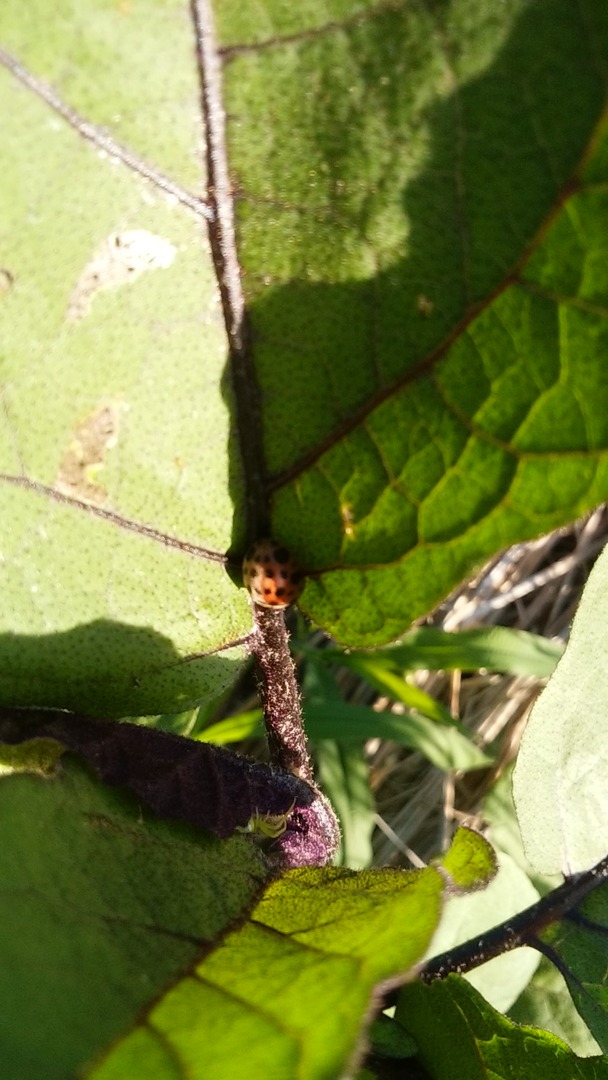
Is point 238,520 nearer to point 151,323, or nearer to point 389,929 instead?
point 151,323

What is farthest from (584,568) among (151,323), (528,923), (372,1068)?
(151,323)

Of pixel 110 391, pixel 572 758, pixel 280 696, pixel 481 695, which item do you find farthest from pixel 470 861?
pixel 481 695

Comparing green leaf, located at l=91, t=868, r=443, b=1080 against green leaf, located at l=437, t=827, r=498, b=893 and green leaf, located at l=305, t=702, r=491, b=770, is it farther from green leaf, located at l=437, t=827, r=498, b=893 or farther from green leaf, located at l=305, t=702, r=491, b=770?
green leaf, located at l=305, t=702, r=491, b=770

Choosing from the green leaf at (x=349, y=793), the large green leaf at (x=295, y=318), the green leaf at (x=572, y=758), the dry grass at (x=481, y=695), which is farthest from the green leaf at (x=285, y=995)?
the dry grass at (x=481, y=695)

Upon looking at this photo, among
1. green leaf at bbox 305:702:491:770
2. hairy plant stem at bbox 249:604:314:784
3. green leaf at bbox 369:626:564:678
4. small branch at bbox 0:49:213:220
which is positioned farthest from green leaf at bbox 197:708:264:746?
small branch at bbox 0:49:213:220

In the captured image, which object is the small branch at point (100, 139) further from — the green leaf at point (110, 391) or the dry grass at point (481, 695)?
the dry grass at point (481, 695)
